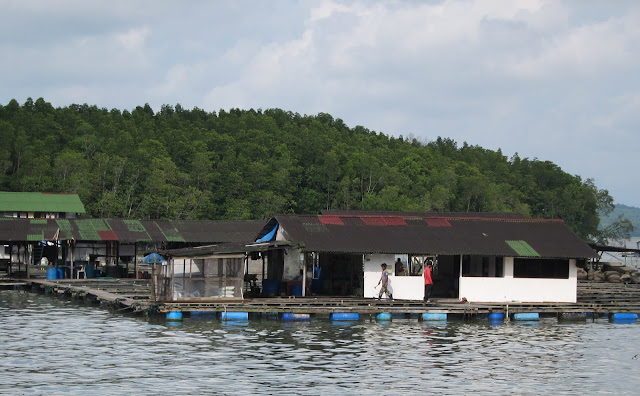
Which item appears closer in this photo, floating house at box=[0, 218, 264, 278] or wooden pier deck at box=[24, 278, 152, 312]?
wooden pier deck at box=[24, 278, 152, 312]

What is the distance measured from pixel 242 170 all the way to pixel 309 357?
91.4 metres

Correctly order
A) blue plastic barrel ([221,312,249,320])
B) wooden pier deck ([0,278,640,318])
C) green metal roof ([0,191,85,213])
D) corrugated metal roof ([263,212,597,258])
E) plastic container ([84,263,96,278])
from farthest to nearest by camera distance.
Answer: green metal roof ([0,191,85,213]) < plastic container ([84,263,96,278]) < corrugated metal roof ([263,212,597,258]) < wooden pier deck ([0,278,640,318]) < blue plastic barrel ([221,312,249,320])

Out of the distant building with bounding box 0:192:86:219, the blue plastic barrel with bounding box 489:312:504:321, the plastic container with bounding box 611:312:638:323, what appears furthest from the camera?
the distant building with bounding box 0:192:86:219

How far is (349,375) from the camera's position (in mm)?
23172

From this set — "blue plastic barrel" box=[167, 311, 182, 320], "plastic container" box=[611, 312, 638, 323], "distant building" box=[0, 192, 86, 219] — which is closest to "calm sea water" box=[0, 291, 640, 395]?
"blue plastic barrel" box=[167, 311, 182, 320]

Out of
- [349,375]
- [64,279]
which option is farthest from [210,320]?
[64,279]

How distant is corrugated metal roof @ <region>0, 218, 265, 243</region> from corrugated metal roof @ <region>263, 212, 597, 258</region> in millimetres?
16639

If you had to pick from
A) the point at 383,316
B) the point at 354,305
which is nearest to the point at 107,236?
the point at 354,305

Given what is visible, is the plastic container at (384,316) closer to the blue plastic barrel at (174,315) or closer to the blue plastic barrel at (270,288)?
the blue plastic barrel at (270,288)

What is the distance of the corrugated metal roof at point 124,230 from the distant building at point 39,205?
90.7 ft

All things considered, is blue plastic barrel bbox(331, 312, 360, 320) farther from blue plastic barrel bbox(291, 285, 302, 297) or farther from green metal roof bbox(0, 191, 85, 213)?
green metal roof bbox(0, 191, 85, 213)

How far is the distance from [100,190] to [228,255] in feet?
225

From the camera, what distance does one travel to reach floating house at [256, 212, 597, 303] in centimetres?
3634

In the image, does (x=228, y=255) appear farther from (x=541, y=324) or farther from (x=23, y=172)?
(x=23, y=172)
